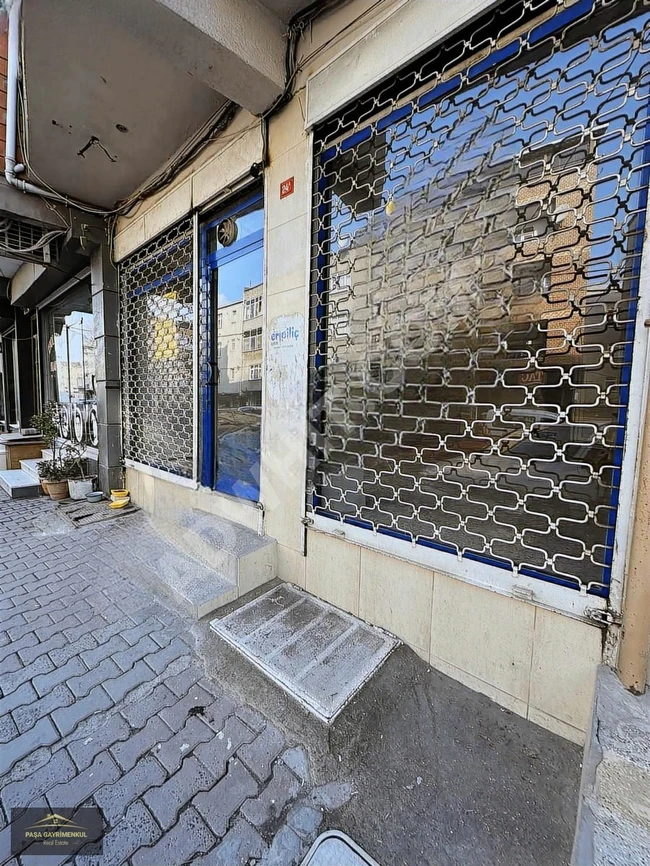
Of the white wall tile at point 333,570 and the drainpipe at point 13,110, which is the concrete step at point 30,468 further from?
the white wall tile at point 333,570

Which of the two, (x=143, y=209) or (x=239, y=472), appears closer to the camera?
(x=239, y=472)

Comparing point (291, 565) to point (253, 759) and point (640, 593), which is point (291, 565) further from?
point (640, 593)

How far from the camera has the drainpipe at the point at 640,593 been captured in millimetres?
1178

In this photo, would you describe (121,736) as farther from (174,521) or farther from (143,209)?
(143,209)

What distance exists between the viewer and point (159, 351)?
392 cm

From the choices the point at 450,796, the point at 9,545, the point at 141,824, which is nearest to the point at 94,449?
the point at 9,545

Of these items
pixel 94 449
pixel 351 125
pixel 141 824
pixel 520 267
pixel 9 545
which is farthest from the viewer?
pixel 94 449

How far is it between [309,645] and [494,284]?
1.97m

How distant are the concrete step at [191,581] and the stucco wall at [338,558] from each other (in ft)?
1.38

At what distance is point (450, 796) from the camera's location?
3.98 feet

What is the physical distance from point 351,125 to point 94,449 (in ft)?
15.8

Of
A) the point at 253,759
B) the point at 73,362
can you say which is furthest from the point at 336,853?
the point at 73,362

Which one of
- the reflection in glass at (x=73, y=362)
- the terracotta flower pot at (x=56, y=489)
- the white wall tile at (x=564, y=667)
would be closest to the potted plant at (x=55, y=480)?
the terracotta flower pot at (x=56, y=489)

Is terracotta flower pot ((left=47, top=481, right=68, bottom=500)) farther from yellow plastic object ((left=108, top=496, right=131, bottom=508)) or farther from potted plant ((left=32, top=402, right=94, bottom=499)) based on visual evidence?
yellow plastic object ((left=108, top=496, right=131, bottom=508))
